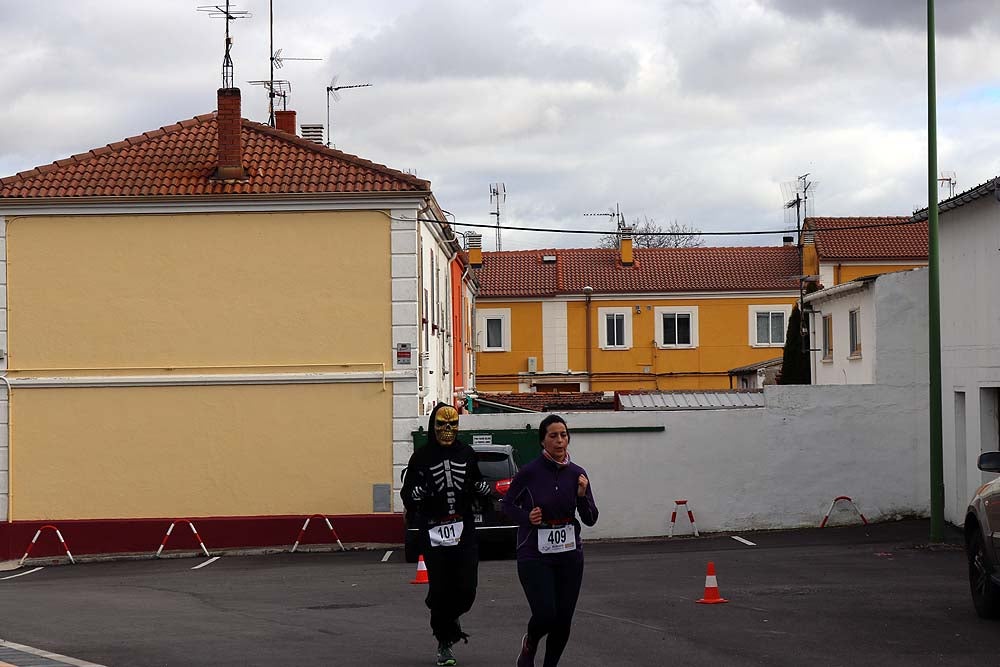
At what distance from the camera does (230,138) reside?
23797 millimetres

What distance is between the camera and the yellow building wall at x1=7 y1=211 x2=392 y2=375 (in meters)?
23.3

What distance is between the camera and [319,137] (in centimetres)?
2973

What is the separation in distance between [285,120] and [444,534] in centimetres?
2105

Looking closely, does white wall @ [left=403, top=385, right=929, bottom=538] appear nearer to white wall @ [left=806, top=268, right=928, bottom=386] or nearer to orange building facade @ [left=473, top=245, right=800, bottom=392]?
white wall @ [left=806, top=268, right=928, bottom=386]

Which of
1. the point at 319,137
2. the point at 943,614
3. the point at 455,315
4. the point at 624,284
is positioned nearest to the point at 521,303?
the point at 624,284

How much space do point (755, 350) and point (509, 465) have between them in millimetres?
38838

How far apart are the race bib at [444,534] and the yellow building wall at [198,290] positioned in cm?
1363

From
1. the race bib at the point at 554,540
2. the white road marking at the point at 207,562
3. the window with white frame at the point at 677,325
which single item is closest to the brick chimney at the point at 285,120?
the white road marking at the point at 207,562

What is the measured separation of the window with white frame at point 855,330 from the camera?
28.9 m

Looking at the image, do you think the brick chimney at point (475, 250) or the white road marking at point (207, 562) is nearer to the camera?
the white road marking at point (207, 562)

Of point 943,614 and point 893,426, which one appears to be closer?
point 943,614

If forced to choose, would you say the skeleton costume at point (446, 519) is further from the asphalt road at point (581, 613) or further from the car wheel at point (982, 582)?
the car wheel at point (982, 582)

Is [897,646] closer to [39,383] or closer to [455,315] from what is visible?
[39,383]

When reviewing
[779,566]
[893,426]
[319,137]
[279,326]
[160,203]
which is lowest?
[779,566]
